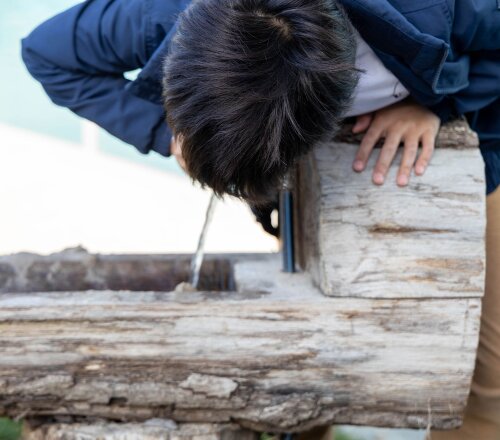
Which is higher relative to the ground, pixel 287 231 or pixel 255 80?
pixel 255 80

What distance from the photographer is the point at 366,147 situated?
1517mm

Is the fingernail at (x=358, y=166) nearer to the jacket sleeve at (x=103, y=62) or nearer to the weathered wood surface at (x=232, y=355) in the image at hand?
the weathered wood surface at (x=232, y=355)

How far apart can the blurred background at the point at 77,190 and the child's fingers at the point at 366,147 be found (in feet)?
7.18

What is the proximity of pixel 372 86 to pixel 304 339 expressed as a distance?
47 cm

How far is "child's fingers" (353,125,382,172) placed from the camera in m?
1.50

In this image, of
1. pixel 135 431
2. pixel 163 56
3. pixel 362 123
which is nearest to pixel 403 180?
pixel 362 123

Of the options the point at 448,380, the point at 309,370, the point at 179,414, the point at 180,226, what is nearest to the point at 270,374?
the point at 309,370

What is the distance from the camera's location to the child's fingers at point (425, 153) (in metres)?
1.49

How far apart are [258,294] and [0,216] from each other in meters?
3.10

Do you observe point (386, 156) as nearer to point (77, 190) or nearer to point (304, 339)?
point (304, 339)

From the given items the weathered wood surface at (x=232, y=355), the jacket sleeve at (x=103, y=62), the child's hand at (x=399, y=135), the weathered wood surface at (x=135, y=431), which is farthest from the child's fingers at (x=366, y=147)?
the weathered wood surface at (x=135, y=431)

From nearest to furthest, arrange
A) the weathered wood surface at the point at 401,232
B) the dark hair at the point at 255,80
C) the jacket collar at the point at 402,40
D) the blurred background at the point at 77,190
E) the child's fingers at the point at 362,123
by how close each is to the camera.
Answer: the dark hair at the point at 255,80
the jacket collar at the point at 402,40
the weathered wood surface at the point at 401,232
the child's fingers at the point at 362,123
the blurred background at the point at 77,190

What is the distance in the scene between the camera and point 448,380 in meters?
1.46

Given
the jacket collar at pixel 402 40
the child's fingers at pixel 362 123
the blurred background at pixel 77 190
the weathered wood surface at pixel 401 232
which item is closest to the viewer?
the jacket collar at pixel 402 40
